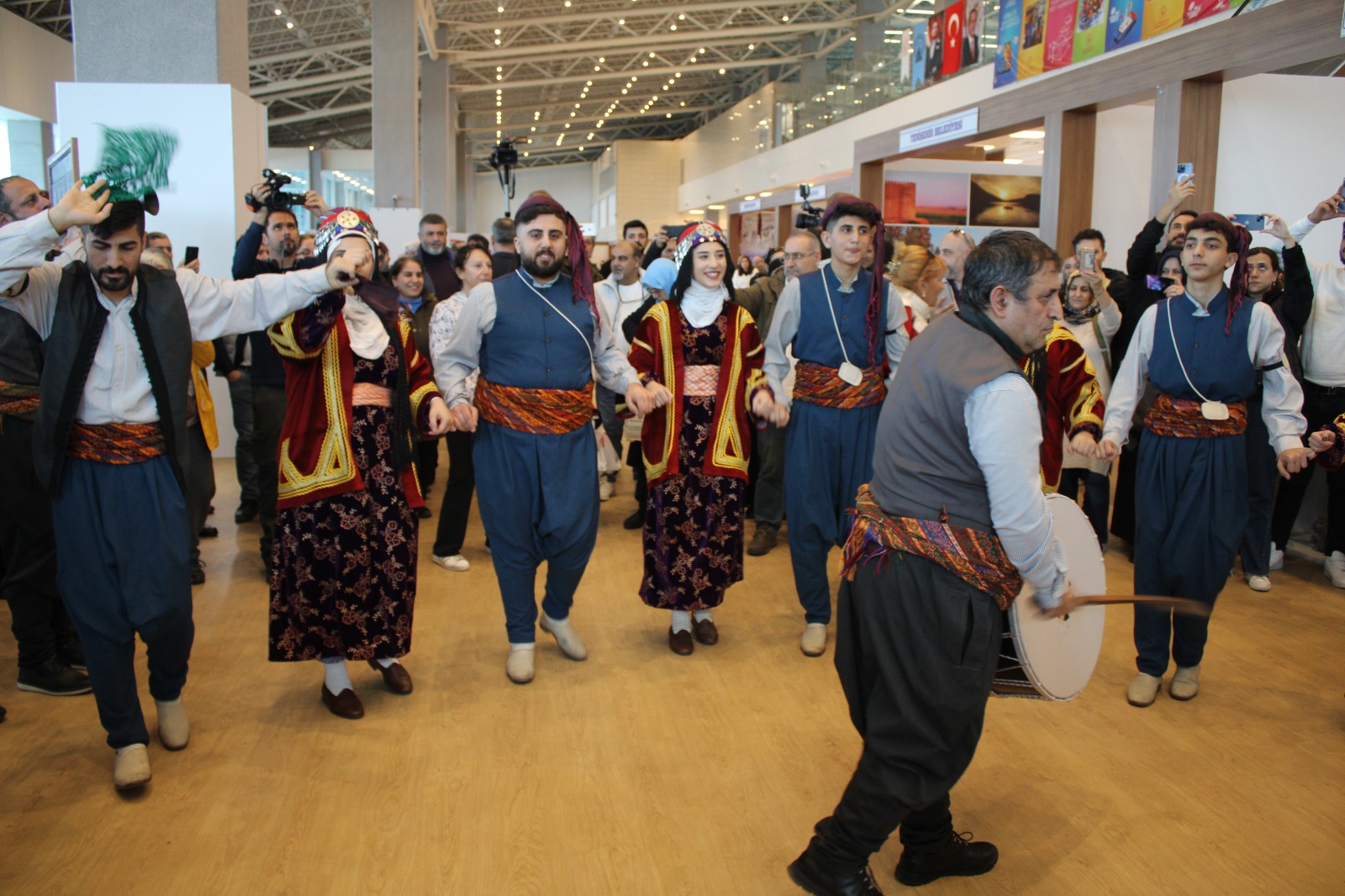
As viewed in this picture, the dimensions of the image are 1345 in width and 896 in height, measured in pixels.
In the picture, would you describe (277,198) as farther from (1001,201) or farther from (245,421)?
(1001,201)

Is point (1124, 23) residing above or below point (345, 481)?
above

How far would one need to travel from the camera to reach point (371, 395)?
3.33 metres

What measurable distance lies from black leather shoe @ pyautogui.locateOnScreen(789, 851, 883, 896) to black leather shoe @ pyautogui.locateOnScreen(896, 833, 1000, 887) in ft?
0.53

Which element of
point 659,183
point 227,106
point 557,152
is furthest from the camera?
point 557,152

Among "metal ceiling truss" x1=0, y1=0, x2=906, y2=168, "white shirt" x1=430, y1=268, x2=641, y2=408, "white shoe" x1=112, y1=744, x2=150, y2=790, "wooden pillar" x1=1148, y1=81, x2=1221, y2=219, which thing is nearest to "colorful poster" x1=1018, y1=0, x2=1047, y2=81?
"wooden pillar" x1=1148, y1=81, x2=1221, y2=219

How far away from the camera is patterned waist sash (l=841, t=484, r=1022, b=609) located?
2.08 metres

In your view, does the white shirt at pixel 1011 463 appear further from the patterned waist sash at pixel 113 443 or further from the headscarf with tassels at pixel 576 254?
the patterned waist sash at pixel 113 443

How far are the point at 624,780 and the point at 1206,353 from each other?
2415mm

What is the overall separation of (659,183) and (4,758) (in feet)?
108

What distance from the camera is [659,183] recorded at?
113 ft

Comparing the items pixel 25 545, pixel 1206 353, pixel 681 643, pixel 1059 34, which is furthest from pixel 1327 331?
pixel 25 545

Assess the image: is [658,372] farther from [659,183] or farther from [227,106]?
[659,183]

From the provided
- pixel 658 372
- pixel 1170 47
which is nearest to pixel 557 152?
pixel 1170 47

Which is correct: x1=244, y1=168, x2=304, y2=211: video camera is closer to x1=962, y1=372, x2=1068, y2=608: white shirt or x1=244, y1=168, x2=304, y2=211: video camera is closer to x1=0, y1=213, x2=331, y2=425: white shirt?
x1=0, y1=213, x2=331, y2=425: white shirt
